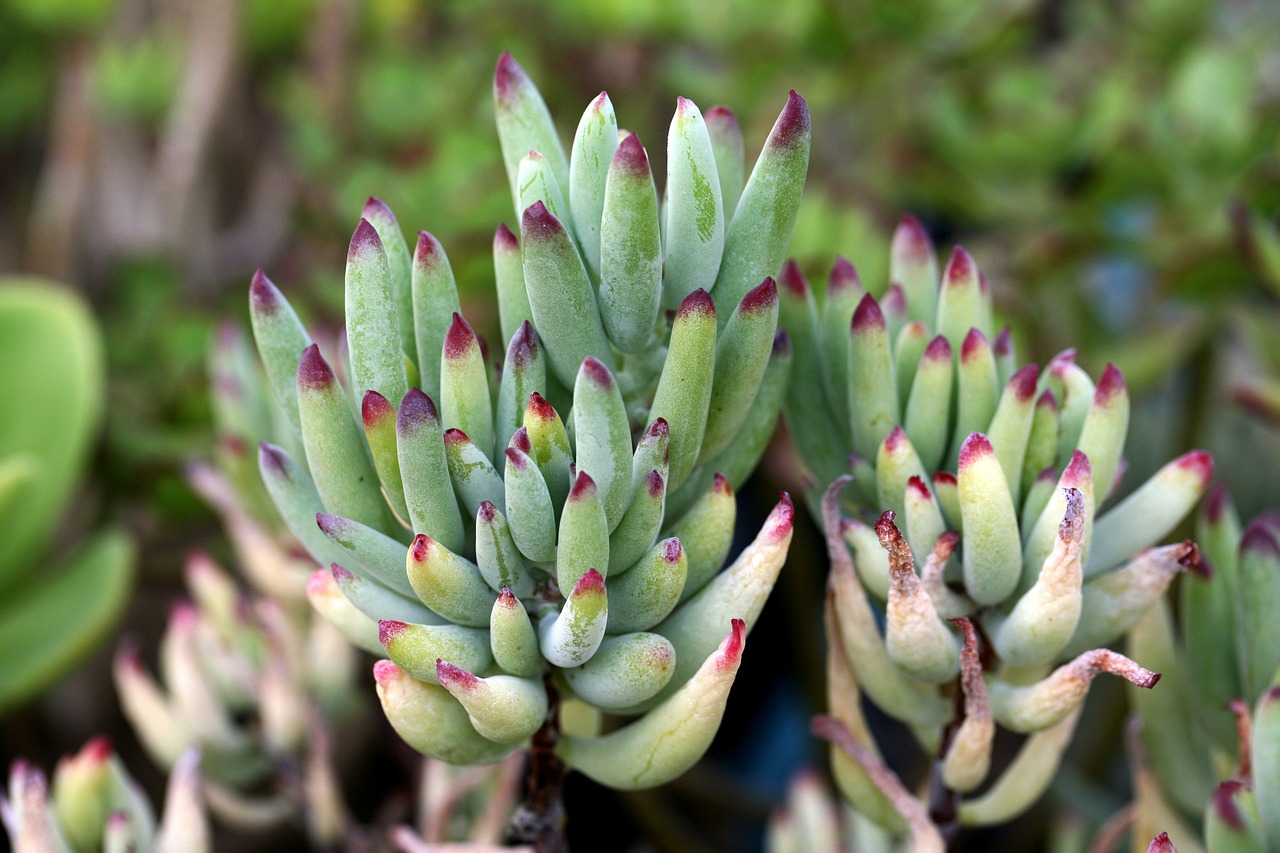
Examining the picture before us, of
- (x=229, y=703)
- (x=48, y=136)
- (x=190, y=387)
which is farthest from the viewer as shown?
(x=48, y=136)

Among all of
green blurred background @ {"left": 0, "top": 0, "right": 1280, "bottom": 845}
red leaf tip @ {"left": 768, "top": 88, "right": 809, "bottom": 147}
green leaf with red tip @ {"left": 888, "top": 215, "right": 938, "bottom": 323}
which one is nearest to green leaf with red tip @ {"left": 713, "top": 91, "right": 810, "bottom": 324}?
red leaf tip @ {"left": 768, "top": 88, "right": 809, "bottom": 147}

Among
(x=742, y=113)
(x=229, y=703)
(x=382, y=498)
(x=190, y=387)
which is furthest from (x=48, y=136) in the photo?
(x=382, y=498)

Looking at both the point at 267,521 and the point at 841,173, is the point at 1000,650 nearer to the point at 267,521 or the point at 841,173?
the point at 267,521

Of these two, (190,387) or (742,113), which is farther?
(742,113)

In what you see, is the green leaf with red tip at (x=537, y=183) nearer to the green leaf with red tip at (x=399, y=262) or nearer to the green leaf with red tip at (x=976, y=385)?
the green leaf with red tip at (x=399, y=262)

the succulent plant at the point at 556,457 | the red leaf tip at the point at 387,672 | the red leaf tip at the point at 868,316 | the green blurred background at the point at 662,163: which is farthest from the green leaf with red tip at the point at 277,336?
the green blurred background at the point at 662,163

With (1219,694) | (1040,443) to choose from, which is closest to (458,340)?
(1040,443)
